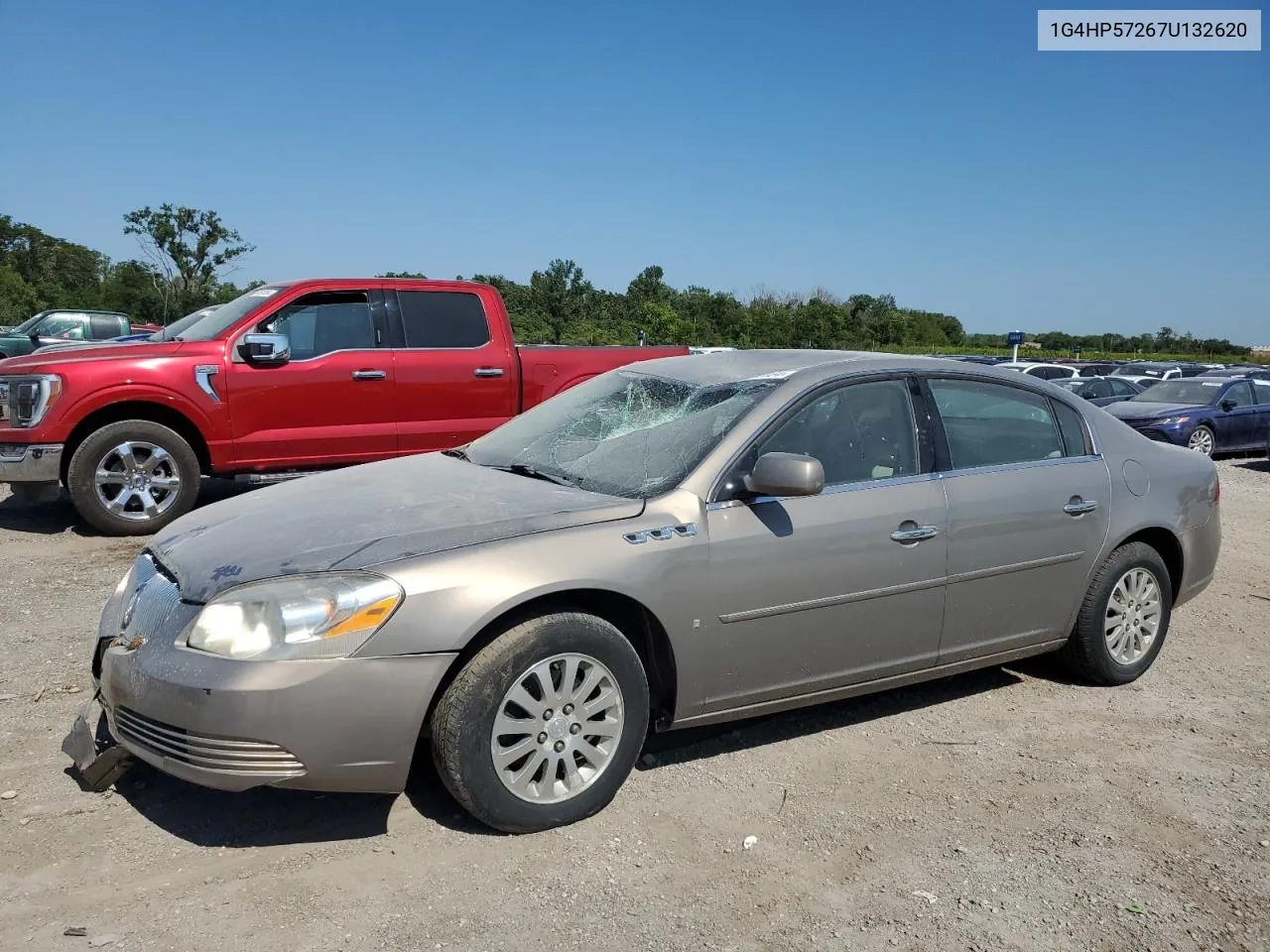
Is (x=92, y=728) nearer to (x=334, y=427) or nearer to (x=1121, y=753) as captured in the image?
(x=1121, y=753)

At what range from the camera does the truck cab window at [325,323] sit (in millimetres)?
8219

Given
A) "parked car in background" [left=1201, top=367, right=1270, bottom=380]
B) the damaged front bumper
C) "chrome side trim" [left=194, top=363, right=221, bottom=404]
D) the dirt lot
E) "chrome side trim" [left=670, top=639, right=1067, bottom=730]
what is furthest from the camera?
"parked car in background" [left=1201, top=367, right=1270, bottom=380]

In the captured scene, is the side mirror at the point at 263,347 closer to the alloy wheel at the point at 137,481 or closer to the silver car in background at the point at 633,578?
the alloy wheel at the point at 137,481

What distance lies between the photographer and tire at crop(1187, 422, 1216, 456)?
1592 centimetres

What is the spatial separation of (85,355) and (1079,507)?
273 inches

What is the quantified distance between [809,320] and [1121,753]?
49.7 meters

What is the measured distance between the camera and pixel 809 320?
5256 centimetres

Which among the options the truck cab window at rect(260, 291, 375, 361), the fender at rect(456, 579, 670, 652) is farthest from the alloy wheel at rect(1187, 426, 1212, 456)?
the fender at rect(456, 579, 670, 652)

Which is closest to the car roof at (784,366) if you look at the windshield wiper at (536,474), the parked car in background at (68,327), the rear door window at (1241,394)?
the windshield wiper at (536,474)

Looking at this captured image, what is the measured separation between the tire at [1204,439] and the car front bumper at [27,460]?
15.1 m

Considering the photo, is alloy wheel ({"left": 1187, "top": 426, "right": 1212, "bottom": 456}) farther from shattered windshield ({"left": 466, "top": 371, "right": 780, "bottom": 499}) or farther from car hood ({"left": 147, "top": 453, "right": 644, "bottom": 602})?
car hood ({"left": 147, "top": 453, "right": 644, "bottom": 602})

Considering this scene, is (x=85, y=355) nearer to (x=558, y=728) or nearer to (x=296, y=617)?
(x=296, y=617)

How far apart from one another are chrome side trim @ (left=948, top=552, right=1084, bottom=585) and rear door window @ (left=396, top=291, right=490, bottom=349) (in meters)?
5.53

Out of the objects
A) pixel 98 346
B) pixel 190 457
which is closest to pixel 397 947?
pixel 190 457
